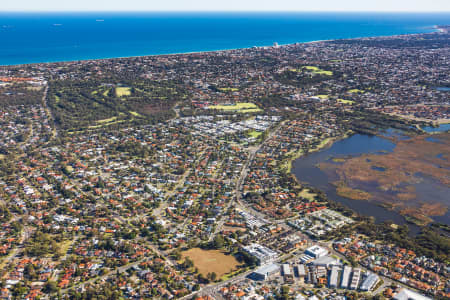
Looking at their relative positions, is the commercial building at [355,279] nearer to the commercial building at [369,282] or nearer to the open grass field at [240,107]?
the commercial building at [369,282]

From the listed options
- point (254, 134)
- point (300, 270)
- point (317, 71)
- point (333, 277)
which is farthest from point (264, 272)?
point (317, 71)

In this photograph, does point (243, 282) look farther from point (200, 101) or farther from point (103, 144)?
point (200, 101)

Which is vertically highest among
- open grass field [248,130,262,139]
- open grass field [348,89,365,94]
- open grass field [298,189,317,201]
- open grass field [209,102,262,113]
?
open grass field [348,89,365,94]

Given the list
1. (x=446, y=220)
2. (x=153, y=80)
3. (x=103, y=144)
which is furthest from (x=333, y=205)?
(x=153, y=80)

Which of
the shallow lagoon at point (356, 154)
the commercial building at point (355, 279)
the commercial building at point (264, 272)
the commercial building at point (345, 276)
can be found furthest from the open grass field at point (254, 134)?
the commercial building at point (355, 279)

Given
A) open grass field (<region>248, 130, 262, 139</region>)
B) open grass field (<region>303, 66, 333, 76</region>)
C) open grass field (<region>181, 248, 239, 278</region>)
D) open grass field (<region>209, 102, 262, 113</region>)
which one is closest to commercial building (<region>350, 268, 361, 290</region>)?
open grass field (<region>181, 248, 239, 278</region>)

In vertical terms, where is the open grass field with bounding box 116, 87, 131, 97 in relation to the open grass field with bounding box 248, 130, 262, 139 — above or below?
above

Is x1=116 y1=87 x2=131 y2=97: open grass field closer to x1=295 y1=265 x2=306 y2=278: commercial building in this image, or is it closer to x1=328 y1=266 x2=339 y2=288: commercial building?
x1=295 y1=265 x2=306 y2=278: commercial building

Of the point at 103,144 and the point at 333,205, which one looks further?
the point at 103,144
